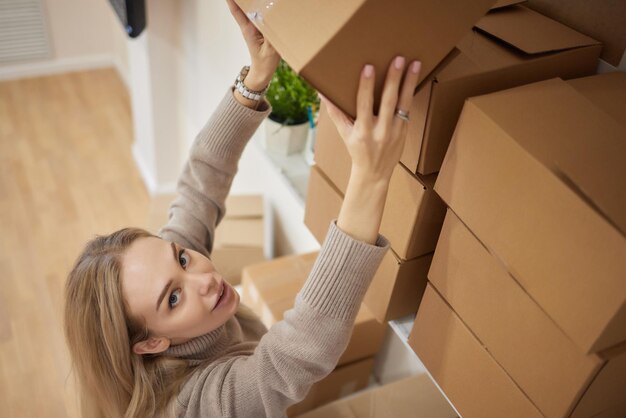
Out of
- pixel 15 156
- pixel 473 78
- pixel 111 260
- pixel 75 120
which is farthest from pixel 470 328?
pixel 75 120

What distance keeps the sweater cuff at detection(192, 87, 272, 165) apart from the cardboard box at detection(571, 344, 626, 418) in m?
0.80

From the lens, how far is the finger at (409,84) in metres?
0.73

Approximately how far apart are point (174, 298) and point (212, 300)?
75 millimetres

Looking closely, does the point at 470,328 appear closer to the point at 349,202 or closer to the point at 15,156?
the point at 349,202

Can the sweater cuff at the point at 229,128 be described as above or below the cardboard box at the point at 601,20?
below

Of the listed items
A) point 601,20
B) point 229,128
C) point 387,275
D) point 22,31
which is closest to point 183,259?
point 229,128

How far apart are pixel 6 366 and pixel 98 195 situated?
3.53 ft

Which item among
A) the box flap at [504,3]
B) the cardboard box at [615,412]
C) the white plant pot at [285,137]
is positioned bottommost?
the white plant pot at [285,137]

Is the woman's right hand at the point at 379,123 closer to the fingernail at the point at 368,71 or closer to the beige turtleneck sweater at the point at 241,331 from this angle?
the fingernail at the point at 368,71

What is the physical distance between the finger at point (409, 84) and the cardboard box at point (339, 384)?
116 centimetres

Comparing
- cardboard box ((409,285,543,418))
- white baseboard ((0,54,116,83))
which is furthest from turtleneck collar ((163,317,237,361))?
white baseboard ((0,54,116,83))

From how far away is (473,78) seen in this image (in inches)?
31.3

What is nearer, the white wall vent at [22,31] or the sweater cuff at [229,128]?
the sweater cuff at [229,128]

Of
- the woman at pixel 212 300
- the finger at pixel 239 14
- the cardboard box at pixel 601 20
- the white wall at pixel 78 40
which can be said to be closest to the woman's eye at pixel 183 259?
the woman at pixel 212 300
